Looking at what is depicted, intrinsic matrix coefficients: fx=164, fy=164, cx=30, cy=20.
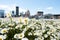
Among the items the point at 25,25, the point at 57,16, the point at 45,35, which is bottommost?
the point at 57,16

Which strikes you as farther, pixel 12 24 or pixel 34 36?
pixel 12 24

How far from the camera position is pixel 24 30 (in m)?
1.84

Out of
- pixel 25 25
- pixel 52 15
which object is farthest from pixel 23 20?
pixel 52 15

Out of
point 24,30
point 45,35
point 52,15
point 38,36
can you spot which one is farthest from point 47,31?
point 52,15

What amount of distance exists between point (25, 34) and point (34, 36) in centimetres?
11

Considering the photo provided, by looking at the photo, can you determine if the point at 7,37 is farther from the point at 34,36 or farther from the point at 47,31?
the point at 47,31

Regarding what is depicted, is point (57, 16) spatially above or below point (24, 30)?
below

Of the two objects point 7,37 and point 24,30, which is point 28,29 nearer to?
point 24,30

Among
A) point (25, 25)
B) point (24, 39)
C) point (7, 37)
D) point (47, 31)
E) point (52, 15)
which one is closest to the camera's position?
point (24, 39)

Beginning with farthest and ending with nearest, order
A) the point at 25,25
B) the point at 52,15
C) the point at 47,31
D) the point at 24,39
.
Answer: the point at 52,15 → the point at 47,31 → the point at 25,25 → the point at 24,39

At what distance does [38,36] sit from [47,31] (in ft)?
0.85

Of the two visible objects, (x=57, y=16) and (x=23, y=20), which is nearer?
(x=23, y=20)

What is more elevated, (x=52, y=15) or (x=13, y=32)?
(x=13, y=32)

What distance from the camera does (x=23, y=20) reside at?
1.92 meters
